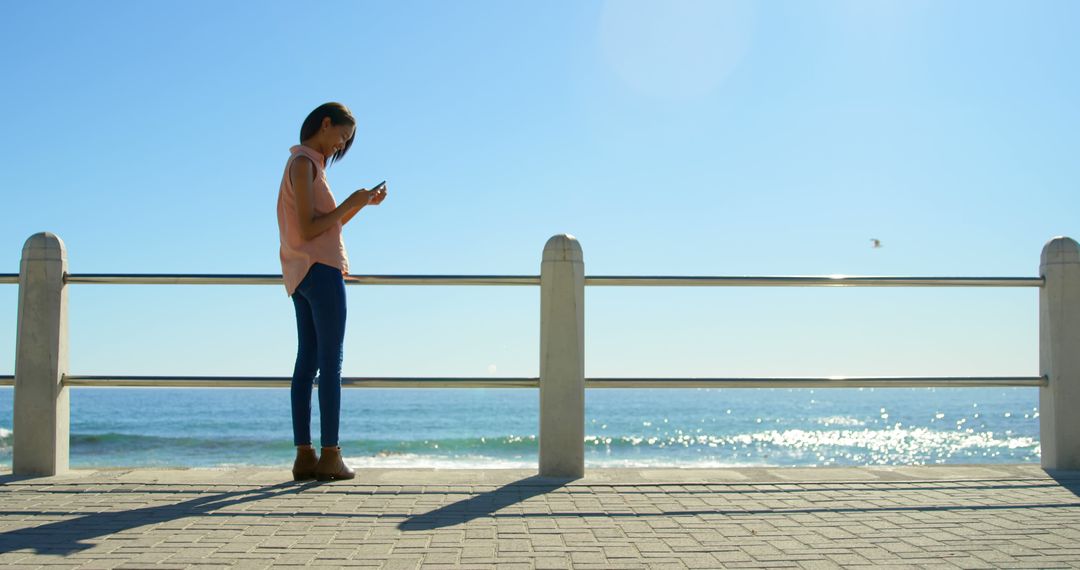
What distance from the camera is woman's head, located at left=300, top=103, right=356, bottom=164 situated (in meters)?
4.02

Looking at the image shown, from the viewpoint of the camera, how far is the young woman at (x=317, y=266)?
153 inches

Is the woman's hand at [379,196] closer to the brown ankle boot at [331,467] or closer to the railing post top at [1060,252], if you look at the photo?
the brown ankle boot at [331,467]

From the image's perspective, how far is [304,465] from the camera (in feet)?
13.3

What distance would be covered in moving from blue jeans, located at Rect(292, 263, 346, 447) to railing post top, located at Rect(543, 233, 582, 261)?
0.99 meters

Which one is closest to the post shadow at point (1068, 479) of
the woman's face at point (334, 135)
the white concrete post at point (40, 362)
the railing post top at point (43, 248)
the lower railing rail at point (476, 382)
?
the lower railing rail at point (476, 382)

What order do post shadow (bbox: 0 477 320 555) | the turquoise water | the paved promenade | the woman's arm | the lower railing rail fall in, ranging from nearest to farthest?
the paved promenade → post shadow (bbox: 0 477 320 555) → the woman's arm → the lower railing rail → the turquoise water

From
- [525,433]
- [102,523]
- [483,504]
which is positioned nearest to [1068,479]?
[483,504]

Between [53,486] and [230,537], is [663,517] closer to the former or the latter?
[230,537]

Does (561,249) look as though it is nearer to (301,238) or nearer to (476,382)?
(476,382)

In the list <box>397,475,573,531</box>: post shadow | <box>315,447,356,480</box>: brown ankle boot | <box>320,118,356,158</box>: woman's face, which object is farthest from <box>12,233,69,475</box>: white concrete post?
<box>397,475,573,531</box>: post shadow

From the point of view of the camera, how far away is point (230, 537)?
111 inches

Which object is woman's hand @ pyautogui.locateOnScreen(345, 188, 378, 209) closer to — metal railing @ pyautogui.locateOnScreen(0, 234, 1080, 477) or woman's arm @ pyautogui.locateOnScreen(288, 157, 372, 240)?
woman's arm @ pyautogui.locateOnScreen(288, 157, 372, 240)

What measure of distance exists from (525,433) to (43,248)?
1318 inches

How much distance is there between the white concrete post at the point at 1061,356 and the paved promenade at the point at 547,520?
340 millimetres
